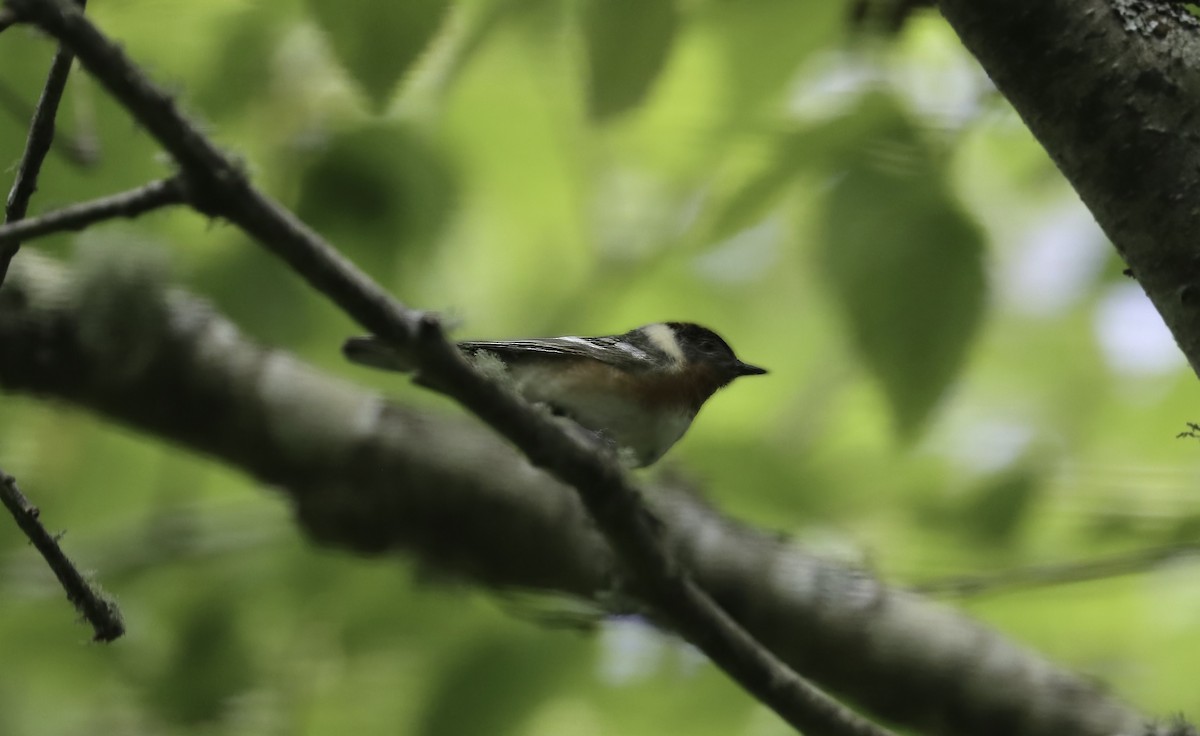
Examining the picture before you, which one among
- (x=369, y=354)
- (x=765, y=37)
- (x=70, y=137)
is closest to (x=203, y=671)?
(x=369, y=354)

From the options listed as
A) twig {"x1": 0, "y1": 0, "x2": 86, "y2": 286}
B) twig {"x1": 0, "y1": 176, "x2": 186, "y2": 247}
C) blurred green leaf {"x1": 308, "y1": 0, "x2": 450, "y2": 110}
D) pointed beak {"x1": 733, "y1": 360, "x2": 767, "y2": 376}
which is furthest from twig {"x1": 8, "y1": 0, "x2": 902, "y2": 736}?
pointed beak {"x1": 733, "y1": 360, "x2": 767, "y2": 376}

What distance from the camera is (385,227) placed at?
7.45ft

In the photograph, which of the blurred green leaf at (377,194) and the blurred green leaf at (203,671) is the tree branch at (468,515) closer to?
the blurred green leaf at (203,671)

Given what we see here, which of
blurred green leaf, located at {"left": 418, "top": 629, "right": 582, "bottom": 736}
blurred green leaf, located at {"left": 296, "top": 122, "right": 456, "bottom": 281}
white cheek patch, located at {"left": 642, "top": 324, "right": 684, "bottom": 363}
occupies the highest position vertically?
white cheek patch, located at {"left": 642, "top": 324, "right": 684, "bottom": 363}

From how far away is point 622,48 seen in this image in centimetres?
189

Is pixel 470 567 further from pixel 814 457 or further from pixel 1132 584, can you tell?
pixel 1132 584

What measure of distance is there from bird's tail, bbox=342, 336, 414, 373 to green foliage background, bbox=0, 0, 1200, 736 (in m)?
0.18

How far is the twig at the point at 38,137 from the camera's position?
1.35 meters

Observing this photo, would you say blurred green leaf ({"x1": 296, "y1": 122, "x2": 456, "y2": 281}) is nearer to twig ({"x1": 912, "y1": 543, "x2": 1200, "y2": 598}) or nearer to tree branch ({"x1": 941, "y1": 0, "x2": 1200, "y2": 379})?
tree branch ({"x1": 941, "y1": 0, "x2": 1200, "y2": 379})

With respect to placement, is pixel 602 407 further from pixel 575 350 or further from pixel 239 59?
pixel 239 59

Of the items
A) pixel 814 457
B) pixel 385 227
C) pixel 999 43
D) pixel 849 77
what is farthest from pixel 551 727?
pixel 999 43

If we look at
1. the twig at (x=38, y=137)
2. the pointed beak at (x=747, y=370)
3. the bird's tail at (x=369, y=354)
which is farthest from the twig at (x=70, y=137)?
the pointed beak at (x=747, y=370)

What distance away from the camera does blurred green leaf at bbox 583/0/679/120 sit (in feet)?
6.18

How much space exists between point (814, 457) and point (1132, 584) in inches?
36.7
